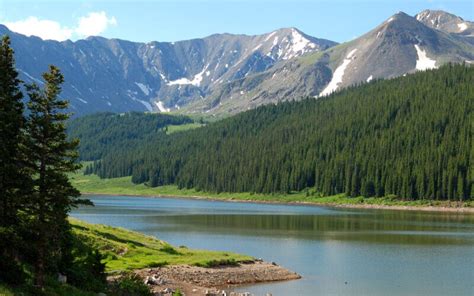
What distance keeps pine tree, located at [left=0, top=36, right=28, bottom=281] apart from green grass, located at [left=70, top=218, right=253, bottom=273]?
21.1 meters

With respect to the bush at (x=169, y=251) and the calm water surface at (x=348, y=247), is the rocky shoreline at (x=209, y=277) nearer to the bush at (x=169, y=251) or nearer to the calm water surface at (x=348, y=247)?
the calm water surface at (x=348, y=247)

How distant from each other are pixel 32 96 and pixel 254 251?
54.9 meters

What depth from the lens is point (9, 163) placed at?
32250 mm

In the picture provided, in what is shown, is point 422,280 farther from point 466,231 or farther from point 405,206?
point 405,206

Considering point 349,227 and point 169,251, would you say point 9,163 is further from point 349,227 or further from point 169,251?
point 349,227

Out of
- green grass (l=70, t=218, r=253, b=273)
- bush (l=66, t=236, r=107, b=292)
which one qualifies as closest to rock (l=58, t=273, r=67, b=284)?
bush (l=66, t=236, r=107, b=292)

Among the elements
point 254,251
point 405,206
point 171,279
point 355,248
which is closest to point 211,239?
point 254,251

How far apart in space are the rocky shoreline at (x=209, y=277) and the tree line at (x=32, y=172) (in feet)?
48.7

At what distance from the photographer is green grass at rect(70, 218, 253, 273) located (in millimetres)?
58250

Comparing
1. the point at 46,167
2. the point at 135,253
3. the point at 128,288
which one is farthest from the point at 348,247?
the point at 46,167

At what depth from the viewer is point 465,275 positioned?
219 ft

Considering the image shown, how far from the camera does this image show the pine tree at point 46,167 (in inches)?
1328

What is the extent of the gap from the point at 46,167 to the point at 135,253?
29546 mm

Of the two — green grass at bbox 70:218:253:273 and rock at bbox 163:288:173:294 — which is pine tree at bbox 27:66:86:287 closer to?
rock at bbox 163:288:173:294
